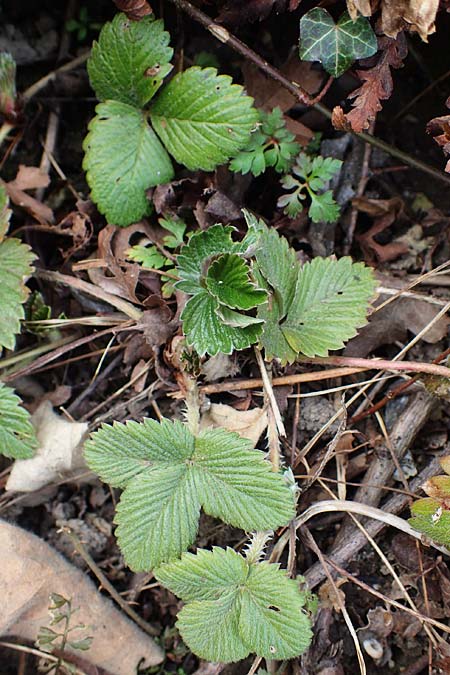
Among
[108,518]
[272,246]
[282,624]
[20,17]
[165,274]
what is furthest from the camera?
[20,17]

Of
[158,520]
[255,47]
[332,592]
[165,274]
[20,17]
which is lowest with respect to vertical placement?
[332,592]

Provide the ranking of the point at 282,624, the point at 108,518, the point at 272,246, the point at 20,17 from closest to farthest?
the point at 282,624 → the point at 272,246 → the point at 108,518 → the point at 20,17

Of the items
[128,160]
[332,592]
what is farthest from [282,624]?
[128,160]

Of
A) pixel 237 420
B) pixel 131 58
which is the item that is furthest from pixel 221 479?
pixel 131 58

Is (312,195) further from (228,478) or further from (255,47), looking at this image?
(228,478)

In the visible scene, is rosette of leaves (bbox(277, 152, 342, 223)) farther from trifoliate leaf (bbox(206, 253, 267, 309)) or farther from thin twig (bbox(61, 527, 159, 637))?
thin twig (bbox(61, 527, 159, 637))

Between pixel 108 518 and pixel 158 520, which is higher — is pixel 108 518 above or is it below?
below
